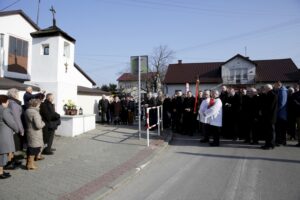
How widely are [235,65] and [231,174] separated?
44.8 m

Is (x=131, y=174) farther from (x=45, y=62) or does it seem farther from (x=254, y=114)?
(x=45, y=62)

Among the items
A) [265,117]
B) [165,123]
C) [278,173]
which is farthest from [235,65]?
[278,173]

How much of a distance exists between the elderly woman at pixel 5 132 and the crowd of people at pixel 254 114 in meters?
6.28

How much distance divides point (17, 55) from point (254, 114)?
52.8 ft

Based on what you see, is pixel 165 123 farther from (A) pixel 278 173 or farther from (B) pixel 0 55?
(B) pixel 0 55

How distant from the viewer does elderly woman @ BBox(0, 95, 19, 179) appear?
607cm

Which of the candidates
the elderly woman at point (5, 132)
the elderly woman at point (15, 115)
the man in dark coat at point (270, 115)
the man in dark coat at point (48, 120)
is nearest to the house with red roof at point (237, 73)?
the man in dark coat at point (270, 115)

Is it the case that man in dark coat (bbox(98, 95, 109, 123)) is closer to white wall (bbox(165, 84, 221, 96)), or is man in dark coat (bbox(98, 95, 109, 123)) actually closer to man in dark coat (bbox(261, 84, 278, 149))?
man in dark coat (bbox(261, 84, 278, 149))

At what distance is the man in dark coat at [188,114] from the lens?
12906 millimetres

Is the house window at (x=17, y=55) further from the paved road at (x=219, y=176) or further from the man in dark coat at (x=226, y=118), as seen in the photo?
the paved road at (x=219, y=176)

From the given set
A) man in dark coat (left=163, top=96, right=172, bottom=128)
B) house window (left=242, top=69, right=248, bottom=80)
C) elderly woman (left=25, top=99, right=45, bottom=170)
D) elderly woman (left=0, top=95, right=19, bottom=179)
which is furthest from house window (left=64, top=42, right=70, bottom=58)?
house window (left=242, top=69, right=248, bottom=80)

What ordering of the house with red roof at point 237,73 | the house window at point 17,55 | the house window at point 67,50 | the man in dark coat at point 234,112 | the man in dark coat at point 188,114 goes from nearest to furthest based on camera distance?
the man in dark coat at point 234,112 < the man in dark coat at point 188,114 < the house window at point 67,50 < the house window at point 17,55 < the house with red roof at point 237,73

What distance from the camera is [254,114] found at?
10.2 meters

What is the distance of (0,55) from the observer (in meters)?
18.5
